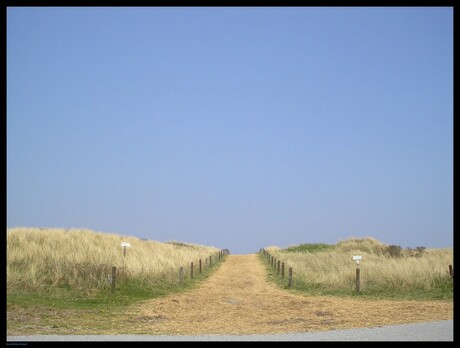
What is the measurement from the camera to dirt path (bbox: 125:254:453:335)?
12.7m

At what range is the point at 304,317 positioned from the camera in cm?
1435

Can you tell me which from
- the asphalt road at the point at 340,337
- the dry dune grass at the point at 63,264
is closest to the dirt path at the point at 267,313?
the asphalt road at the point at 340,337

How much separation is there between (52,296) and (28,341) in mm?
6432

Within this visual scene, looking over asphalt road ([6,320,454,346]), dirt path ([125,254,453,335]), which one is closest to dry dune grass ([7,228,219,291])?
dirt path ([125,254,453,335])

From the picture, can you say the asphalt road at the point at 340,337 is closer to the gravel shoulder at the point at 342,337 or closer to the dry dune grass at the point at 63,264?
the gravel shoulder at the point at 342,337

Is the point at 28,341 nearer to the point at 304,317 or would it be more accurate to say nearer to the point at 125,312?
the point at 125,312

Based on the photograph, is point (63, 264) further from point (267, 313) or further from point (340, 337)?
point (340, 337)

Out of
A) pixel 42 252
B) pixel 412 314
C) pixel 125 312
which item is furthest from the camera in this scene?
pixel 42 252

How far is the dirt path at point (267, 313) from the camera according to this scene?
1270 centimetres
